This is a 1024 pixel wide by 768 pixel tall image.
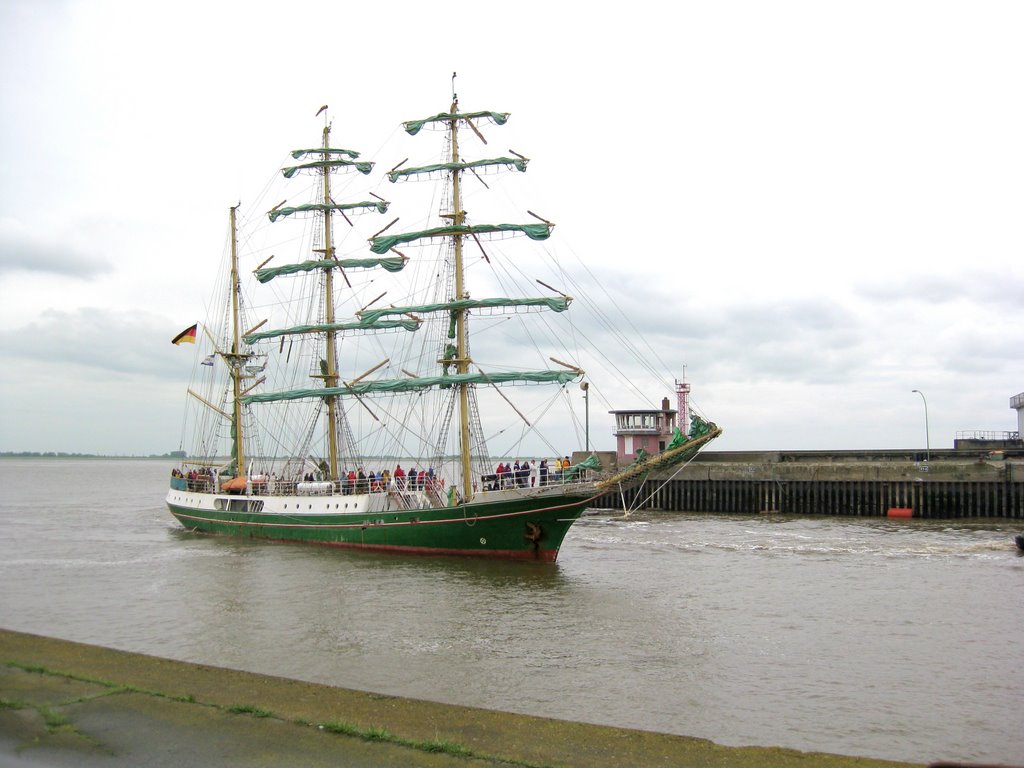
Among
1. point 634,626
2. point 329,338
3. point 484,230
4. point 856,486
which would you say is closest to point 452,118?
point 484,230

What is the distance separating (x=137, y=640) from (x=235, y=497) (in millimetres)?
23444

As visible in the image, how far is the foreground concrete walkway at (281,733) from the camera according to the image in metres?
9.02

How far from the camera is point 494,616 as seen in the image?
23312mm

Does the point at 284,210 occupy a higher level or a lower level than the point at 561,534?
higher

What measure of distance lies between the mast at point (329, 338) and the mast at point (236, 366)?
223 inches

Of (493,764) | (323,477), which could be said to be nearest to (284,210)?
(323,477)

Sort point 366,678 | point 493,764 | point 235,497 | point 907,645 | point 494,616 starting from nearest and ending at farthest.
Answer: point 493,764, point 366,678, point 907,645, point 494,616, point 235,497

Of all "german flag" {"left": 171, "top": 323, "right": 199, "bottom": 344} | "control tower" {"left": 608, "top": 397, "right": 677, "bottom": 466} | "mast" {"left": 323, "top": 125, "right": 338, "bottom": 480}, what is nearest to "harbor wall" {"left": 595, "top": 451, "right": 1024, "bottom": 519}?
"control tower" {"left": 608, "top": 397, "right": 677, "bottom": 466}

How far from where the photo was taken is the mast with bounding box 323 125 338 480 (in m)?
45.3

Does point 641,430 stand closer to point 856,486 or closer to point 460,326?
point 856,486

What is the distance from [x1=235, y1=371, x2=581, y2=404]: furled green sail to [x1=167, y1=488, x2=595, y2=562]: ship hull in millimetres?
5309

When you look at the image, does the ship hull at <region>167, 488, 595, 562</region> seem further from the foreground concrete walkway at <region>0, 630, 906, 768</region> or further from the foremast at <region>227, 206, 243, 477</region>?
the foreground concrete walkway at <region>0, 630, 906, 768</region>

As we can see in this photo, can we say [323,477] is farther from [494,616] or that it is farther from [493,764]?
[493,764]

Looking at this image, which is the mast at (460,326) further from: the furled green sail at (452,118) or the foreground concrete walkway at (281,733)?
the foreground concrete walkway at (281,733)
